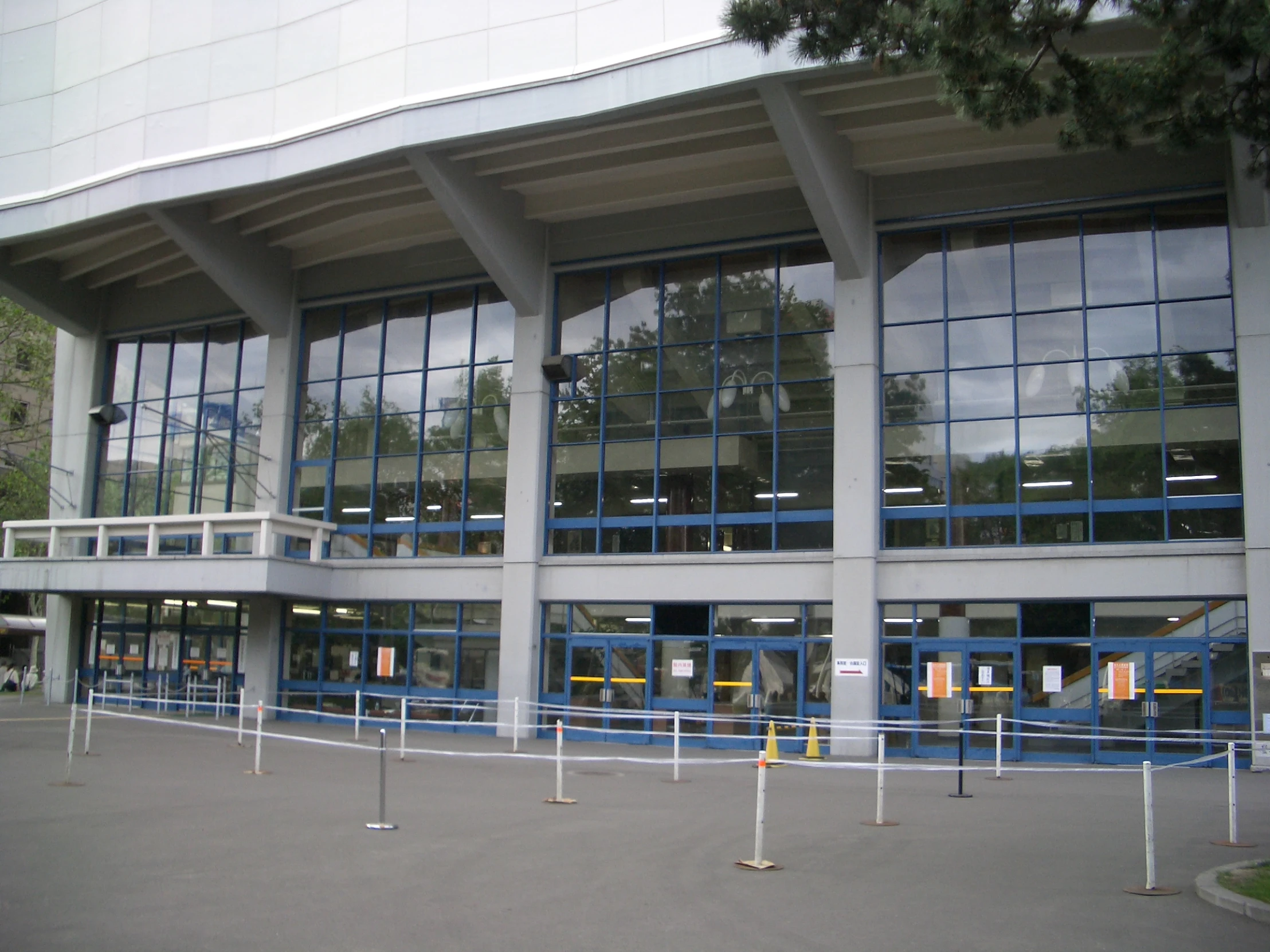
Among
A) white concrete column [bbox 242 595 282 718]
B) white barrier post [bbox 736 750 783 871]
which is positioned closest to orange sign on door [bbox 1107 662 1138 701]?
white barrier post [bbox 736 750 783 871]

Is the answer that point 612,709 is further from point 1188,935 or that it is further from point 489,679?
point 1188,935

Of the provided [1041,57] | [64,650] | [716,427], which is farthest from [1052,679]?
[64,650]

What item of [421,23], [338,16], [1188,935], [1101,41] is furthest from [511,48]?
[1188,935]

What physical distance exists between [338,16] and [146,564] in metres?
13.5

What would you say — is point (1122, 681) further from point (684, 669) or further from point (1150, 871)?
point (1150, 871)

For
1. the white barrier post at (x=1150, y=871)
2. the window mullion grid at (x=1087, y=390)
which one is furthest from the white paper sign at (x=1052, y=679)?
the white barrier post at (x=1150, y=871)

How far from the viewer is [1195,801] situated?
1482cm

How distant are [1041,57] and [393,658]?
20.8 metres

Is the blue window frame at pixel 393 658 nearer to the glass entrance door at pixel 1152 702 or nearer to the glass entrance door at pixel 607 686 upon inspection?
the glass entrance door at pixel 607 686

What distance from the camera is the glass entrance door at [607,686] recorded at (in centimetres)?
2377

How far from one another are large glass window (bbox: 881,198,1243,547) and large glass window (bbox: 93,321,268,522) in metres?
16.7

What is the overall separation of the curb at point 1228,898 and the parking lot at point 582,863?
10 centimetres

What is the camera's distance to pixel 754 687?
22750 mm

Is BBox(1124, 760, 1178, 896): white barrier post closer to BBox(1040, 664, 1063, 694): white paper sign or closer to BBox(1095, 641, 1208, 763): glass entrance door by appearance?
BBox(1095, 641, 1208, 763): glass entrance door
